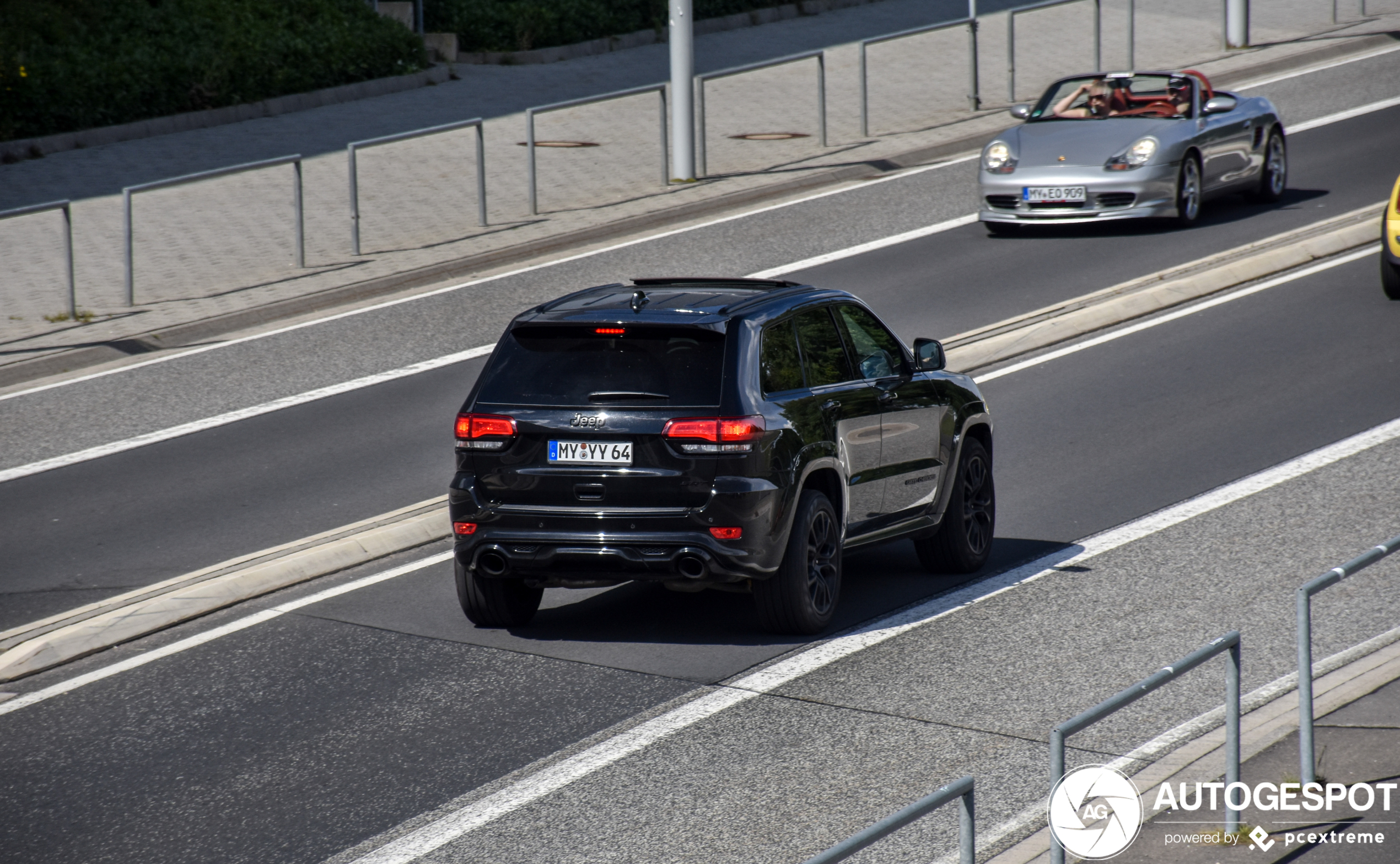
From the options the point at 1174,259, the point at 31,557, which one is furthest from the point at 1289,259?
the point at 31,557

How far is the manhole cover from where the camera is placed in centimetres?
2583

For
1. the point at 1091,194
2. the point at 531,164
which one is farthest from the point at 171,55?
the point at 1091,194

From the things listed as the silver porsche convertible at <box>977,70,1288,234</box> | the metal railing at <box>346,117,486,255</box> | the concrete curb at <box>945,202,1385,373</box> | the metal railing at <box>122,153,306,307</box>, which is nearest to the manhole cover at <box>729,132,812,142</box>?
the metal railing at <box>346,117,486,255</box>

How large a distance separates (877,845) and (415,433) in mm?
7739

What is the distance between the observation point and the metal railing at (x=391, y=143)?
19.7 metres

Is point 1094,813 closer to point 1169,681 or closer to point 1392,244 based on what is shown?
point 1169,681

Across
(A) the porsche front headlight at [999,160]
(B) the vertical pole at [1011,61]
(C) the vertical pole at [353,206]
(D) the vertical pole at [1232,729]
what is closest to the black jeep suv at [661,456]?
(D) the vertical pole at [1232,729]

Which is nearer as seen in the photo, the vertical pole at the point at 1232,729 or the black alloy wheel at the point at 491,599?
the vertical pole at the point at 1232,729

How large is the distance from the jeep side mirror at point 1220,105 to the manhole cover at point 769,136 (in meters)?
7.07

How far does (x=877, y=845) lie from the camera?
6.16m

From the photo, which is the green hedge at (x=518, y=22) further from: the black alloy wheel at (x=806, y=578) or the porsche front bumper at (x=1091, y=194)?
the black alloy wheel at (x=806, y=578)

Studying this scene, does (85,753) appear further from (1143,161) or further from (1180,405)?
(1143,161)

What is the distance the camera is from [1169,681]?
5539mm

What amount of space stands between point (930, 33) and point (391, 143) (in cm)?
936
